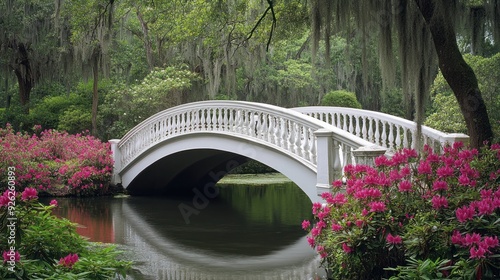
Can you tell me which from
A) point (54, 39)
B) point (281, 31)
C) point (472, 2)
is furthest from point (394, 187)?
point (54, 39)

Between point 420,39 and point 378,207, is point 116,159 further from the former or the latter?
point 378,207

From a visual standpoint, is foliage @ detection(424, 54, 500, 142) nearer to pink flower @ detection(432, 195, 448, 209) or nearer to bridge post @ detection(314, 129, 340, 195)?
bridge post @ detection(314, 129, 340, 195)

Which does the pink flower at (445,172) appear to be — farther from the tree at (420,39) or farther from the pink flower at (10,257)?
the pink flower at (10,257)

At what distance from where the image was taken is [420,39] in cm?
736

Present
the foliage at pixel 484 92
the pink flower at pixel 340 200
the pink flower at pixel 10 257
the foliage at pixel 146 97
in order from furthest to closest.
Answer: the foliage at pixel 146 97
the foliage at pixel 484 92
the pink flower at pixel 340 200
the pink flower at pixel 10 257

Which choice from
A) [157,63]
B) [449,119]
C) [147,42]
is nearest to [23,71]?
[147,42]

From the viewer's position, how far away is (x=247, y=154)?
11125 millimetres

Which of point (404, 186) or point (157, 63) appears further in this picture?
point (157, 63)

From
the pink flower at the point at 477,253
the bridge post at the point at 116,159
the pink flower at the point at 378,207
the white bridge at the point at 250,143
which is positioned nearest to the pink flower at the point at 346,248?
the pink flower at the point at 378,207

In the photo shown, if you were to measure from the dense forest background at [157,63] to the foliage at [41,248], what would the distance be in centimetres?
739

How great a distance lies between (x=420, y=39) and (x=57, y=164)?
10.3 m

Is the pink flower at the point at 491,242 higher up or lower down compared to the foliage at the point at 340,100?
lower down

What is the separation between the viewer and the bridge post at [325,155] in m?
8.45

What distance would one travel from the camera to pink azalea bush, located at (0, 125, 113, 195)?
A: 46.4 ft
